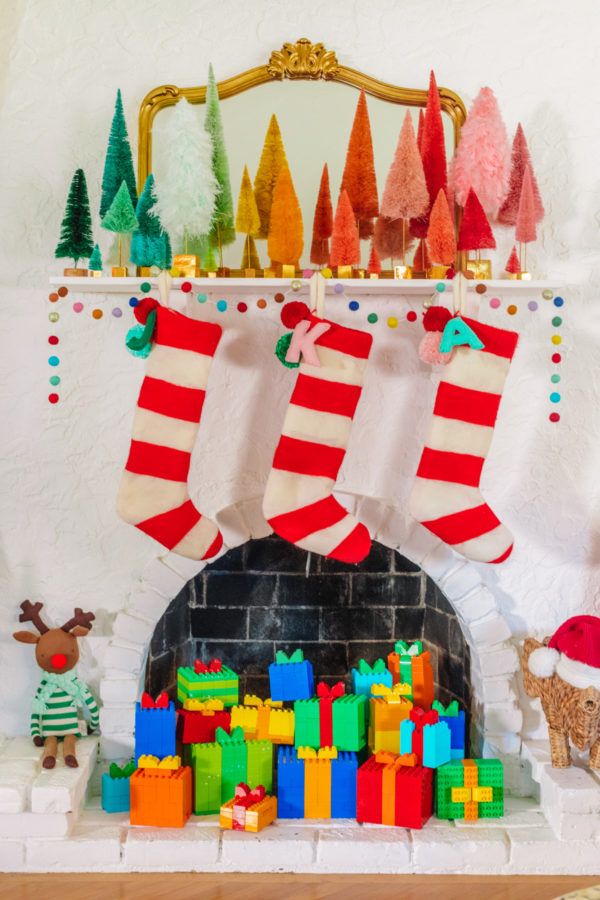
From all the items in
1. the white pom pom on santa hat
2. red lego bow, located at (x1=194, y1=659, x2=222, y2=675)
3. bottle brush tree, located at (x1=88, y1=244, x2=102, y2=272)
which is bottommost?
red lego bow, located at (x1=194, y1=659, x2=222, y2=675)

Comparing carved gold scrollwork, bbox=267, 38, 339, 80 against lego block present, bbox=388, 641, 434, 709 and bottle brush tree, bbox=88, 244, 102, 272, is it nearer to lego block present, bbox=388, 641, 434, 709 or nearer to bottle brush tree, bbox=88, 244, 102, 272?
bottle brush tree, bbox=88, 244, 102, 272

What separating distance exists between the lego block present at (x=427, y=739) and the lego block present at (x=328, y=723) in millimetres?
117

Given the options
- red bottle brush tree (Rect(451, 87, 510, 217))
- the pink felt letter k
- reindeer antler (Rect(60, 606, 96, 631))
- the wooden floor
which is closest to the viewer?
the wooden floor

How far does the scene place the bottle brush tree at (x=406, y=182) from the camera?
6.47 ft

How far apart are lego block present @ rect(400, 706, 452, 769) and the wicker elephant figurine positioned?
24 cm

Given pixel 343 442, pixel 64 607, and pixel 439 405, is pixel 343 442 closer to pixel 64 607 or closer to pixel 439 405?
pixel 439 405

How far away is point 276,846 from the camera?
1.89 meters

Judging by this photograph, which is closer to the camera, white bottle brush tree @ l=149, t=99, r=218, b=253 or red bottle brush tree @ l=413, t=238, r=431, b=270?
white bottle brush tree @ l=149, t=99, r=218, b=253

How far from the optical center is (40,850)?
1.88m

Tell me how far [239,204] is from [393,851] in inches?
59.9

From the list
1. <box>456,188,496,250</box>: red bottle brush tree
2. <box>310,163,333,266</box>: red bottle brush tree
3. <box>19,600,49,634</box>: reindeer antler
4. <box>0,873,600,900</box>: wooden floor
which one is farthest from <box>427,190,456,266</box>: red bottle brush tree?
<box>0,873,600,900</box>: wooden floor

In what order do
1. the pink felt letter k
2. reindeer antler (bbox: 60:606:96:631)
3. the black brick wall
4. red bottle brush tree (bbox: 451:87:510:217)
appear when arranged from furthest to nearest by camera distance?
the black brick wall < reindeer antler (bbox: 60:606:96:631) < red bottle brush tree (bbox: 451:87:510:217) < the pink felt letter k

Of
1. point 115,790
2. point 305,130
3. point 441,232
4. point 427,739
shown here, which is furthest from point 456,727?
point 305,130

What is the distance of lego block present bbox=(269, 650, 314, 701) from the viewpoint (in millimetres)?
2078
